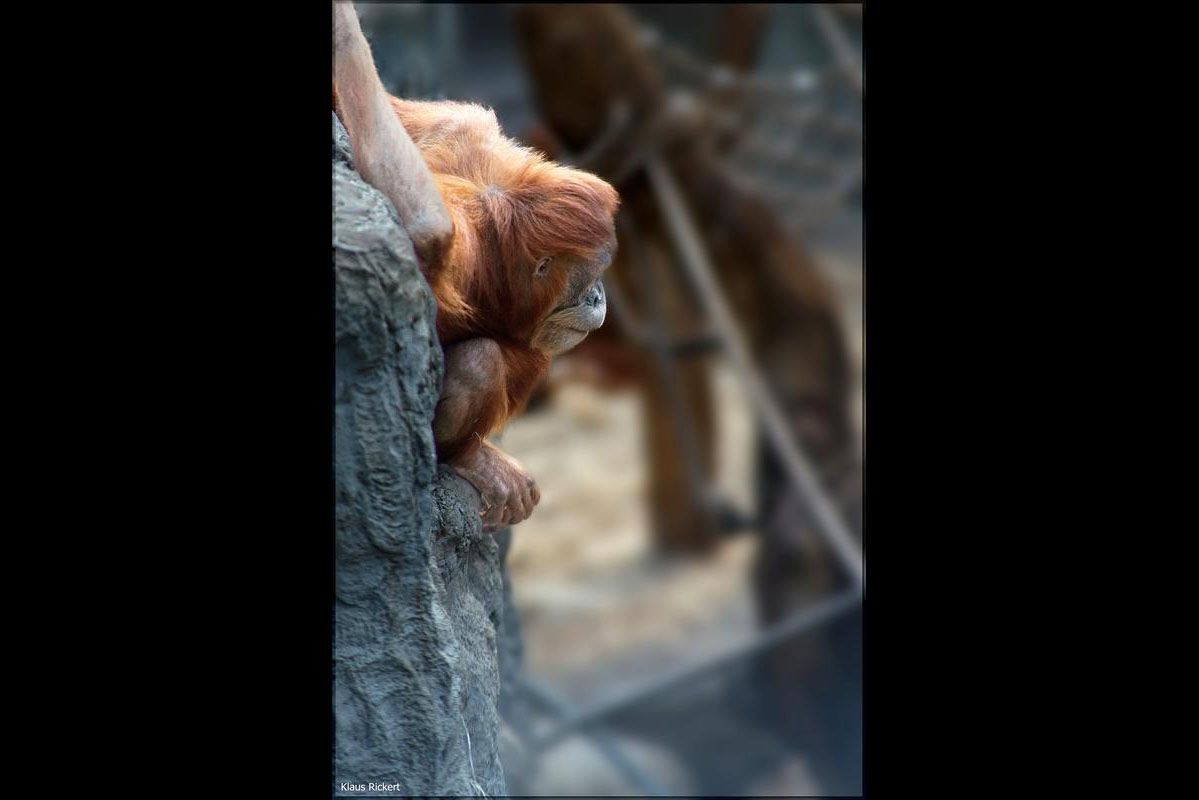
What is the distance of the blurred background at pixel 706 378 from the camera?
2.88 metres

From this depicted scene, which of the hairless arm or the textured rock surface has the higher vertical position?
the hairless arm

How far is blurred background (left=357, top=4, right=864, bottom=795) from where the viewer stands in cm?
288

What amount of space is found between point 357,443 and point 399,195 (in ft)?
0.66

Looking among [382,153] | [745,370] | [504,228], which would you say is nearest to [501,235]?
[504,228]

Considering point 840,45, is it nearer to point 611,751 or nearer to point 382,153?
point 611,751

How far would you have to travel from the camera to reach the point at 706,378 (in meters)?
4.20

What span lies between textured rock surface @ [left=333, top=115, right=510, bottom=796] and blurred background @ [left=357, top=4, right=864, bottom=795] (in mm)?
1147

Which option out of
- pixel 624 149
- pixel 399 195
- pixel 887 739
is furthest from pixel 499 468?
pixel 624 149

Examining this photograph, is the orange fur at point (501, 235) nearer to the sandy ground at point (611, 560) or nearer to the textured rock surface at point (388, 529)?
the textured rock surface at point (388, 529)

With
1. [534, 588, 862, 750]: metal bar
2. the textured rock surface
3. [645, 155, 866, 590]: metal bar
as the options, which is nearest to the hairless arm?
the textured rock surface

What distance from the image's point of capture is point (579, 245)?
104cm

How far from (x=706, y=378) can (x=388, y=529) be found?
10.8 feet

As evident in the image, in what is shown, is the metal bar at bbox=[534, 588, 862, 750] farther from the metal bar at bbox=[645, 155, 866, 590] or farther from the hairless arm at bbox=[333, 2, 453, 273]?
the hairless arm at bbox=[333, 2, 453, 273]

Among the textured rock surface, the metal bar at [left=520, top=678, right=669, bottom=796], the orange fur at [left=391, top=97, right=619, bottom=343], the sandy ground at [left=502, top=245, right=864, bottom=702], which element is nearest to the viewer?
the textured rock surface
